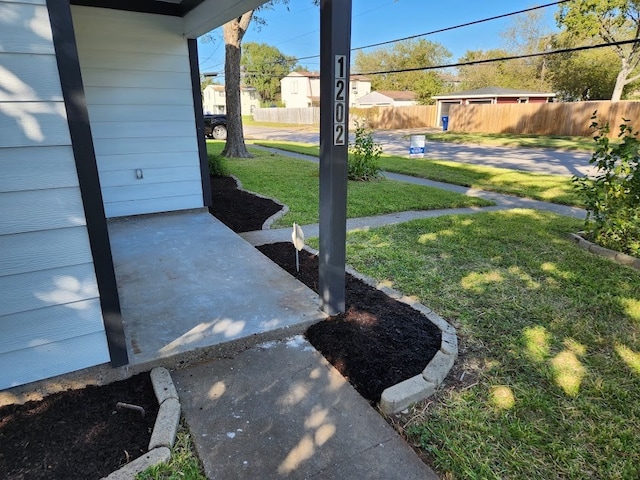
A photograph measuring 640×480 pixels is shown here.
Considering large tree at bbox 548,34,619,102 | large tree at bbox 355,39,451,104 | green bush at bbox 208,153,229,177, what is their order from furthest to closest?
large tree at bbox 355,39,451,104 < large tree at bbox 548,34,619,102 < green bush at bbox 208,153,229,177

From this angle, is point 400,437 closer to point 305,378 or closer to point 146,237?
point 305,378

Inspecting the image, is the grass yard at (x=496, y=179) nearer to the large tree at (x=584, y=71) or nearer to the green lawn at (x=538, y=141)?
the green lawn at (x=538, y=141)

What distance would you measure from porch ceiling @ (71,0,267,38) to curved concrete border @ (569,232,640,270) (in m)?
4.32

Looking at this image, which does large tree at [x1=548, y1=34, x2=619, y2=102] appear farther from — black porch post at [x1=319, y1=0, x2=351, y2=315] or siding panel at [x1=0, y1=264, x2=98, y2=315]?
siding panel at [x1=0, y1=264, x2=98, y2=315]

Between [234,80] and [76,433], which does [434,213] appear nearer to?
[76,433]

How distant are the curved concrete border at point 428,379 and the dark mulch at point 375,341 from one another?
0.05 m

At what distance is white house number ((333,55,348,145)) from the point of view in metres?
2.34

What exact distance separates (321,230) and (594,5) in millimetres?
28715

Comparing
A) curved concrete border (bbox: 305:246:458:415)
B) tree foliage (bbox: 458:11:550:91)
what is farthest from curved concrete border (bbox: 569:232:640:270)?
tree foliage (bbox: 458:11:550:91)

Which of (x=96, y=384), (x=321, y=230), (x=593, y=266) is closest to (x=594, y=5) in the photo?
Answer: (x=593, y=266)

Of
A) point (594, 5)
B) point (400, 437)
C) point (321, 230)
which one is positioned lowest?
point (400, 437)

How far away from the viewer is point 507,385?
221 centimetres

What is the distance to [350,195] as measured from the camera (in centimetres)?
692

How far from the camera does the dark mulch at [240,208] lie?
528 cm
